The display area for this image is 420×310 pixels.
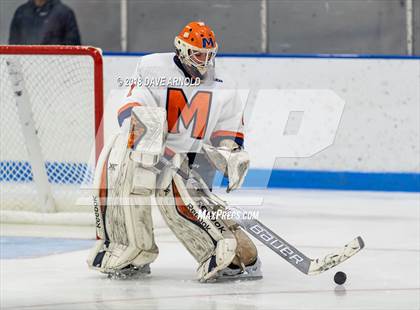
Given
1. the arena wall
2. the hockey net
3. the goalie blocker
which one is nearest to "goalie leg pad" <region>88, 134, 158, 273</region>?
the goalie blocker

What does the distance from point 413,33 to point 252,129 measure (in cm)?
119

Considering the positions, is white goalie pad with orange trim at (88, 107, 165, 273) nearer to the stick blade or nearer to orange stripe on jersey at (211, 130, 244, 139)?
orange stripe on jersey at (211, 130, 244, 139)

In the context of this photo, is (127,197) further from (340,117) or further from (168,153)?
(340,117)

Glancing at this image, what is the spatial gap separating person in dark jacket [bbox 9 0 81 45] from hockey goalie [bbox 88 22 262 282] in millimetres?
3684

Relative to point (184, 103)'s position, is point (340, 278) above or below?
below

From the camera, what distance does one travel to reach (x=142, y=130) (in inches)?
181

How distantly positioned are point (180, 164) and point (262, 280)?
53 cm

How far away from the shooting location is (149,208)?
188 inches

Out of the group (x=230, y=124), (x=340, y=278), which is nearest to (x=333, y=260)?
(x=340, y=278)

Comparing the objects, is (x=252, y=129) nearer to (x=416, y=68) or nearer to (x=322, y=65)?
(x=322, y=65)

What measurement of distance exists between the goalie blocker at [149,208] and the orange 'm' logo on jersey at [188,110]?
7 centimetres

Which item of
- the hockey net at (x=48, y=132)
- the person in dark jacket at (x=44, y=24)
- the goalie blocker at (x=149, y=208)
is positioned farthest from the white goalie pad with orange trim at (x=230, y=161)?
the person in dark jacket at (x=44, y=24)

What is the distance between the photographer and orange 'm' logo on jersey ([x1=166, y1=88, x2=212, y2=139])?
4.70 metres

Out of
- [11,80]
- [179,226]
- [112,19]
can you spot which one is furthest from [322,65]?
[179,226]
